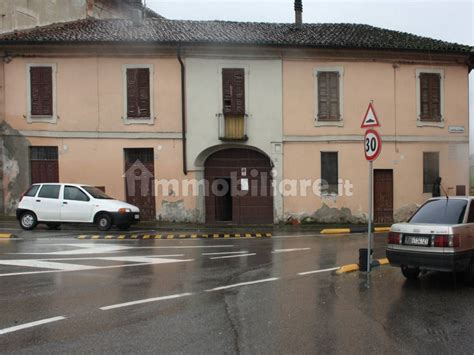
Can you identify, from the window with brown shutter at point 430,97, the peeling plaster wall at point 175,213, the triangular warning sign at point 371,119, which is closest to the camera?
the triangular warning sign at point 371,119

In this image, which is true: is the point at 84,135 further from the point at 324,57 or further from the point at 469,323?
the point at 469,323

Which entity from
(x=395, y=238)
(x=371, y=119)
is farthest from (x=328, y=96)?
(x=395, y=238)

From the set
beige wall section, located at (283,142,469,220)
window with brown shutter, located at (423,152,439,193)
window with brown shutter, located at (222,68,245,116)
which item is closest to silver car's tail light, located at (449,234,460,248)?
beige wall section, located at (283,142,469,220)

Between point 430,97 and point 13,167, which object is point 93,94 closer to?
point 13,167

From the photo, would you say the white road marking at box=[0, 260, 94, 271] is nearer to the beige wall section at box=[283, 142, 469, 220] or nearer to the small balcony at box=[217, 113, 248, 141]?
the small balcony at box=[217, 113, 248, 141]

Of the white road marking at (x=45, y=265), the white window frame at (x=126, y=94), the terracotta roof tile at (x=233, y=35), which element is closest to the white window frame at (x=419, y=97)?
the terracotta roof tile at (x=233, y=35)

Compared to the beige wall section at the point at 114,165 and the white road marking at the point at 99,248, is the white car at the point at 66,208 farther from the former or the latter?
the beige wall section at the point at 114,165

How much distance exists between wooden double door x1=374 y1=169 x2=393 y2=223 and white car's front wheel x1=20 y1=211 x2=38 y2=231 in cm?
1420

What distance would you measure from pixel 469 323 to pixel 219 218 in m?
16.3

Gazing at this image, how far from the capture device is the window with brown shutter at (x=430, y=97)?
2205 cm

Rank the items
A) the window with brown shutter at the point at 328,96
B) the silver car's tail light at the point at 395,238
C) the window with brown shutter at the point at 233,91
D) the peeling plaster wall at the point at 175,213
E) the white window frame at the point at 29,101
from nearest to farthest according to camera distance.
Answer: the silver car's tail light at the point at 395,238
the white window frame at the point at 29,101
the peeling plaster wall at the point at 175,213
the window with brown shutter at the point at 233,91
the window with brown shutter at the point at 328,96

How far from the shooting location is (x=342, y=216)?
2144 cm

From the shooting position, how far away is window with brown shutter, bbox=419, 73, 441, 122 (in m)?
22.0

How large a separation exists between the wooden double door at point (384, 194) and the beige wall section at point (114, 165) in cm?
818
